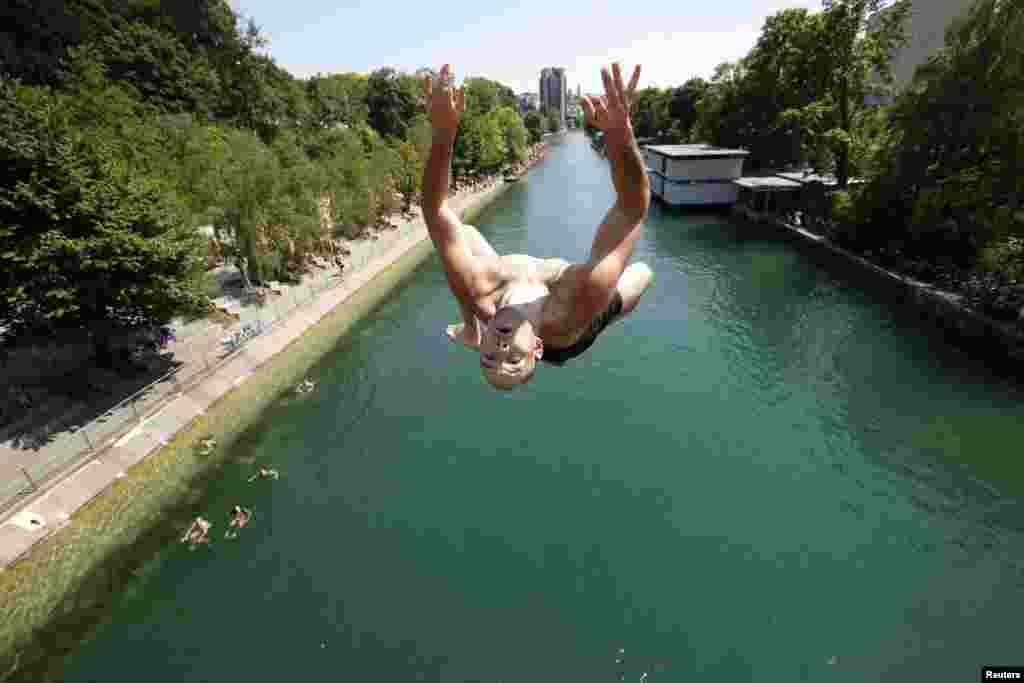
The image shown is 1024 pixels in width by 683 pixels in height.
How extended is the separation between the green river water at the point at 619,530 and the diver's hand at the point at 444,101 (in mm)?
13262

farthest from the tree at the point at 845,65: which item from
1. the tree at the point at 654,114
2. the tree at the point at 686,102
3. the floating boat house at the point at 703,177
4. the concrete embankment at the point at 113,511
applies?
the tree at the point at 654,114

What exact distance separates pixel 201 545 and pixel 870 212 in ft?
140

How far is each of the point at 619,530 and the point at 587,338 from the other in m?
13.9

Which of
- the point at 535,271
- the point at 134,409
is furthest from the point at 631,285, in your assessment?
the point at 134,409

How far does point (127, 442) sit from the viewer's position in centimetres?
1927

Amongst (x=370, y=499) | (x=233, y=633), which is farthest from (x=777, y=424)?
(x=233, y=633)

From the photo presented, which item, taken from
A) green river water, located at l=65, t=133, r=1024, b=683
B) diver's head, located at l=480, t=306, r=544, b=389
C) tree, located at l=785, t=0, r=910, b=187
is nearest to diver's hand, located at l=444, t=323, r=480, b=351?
diver's head, located at l=480, t=306, r=544, b=389

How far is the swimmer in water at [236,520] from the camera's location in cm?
1733

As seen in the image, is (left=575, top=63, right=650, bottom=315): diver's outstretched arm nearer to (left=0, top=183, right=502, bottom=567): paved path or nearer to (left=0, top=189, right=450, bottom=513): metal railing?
(left=0, top=183, right=502, bottom=567): paved path

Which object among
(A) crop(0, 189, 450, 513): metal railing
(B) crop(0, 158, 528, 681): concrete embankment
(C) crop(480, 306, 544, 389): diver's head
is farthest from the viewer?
(A) crop(0, 189, 450, 513): metal railing

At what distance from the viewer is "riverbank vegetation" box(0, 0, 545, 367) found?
58.0 ft

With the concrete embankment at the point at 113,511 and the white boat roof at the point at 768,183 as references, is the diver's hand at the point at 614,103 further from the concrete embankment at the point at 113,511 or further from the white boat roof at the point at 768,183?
the white boat roof at the point at 768,183

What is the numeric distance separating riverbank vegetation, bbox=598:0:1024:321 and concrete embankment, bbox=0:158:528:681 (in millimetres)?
35123

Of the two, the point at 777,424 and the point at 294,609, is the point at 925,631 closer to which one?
the point at 777,424
